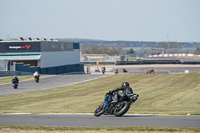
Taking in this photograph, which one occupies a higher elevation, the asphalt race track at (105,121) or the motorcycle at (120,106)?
the motorcycle at (120,106)

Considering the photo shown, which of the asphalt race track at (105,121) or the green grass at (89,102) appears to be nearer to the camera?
the asphalt race track at (105,121)

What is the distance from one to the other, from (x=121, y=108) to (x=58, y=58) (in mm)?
62221

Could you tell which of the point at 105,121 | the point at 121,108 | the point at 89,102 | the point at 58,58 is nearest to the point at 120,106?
the point at 121,108

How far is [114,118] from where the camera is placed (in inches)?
607

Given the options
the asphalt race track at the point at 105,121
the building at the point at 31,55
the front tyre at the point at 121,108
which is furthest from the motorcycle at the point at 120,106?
the building at the point at 31,55

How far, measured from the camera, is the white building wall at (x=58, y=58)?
69.9 m

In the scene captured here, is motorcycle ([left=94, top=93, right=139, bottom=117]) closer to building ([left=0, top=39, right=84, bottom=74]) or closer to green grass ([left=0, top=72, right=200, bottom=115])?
green grass ([left=0, top=72, right=200, bottom=115])

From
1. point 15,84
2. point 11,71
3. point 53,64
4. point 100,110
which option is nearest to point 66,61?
point 53,64

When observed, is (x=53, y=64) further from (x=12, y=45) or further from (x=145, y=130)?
(x=145, y=130)

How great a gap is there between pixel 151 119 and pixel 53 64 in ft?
196

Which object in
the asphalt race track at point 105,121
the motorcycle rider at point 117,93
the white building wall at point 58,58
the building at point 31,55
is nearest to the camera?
the asphalt race track at point 105,121

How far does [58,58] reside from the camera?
77.0m

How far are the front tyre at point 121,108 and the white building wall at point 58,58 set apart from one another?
53688 millimetres

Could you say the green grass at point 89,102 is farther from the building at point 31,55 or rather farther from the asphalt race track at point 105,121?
the building at point 31,55
